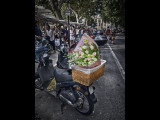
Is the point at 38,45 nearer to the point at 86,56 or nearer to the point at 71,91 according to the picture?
the point at 71,91

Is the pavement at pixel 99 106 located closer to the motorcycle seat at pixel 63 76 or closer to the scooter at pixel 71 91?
the scooter at pixel 71 91

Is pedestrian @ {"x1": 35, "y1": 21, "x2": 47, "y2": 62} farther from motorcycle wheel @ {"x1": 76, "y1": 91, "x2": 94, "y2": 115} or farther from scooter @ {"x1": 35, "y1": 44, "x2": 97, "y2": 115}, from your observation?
motorcycle wheel @ {"x1": 76, "y1": 91, "x2": 94, "y2": 115}

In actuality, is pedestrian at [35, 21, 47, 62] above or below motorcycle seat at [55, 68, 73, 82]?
above

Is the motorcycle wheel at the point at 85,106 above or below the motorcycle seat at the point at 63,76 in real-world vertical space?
below

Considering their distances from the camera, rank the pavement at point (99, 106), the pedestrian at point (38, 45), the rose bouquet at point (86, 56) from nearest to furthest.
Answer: the rose bouquet at point (86, 56), the pavement at point (99, 106), the pedestrian at point (38, 45)

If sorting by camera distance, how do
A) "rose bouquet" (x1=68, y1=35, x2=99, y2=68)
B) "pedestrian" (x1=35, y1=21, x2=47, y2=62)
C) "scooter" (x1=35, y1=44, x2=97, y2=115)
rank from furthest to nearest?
"pedestrian" (x1=35, y1=21, x2=47, y2=62)
"scooter" (x1=35, y1=44, x2=97, y2=115)
"rose bouquet" (x1=68, y1=35, x2=99, y2=68)

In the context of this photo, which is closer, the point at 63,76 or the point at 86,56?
the point at 86,56

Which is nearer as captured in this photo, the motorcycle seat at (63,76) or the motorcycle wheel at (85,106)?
the motorcycle wheel at (85,106)

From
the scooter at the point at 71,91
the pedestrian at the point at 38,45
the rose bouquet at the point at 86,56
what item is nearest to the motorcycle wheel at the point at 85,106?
the scooter at the point at 71,91

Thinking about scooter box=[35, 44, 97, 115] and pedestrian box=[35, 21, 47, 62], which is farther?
pedestrian box=[35, 21, 47, 62]

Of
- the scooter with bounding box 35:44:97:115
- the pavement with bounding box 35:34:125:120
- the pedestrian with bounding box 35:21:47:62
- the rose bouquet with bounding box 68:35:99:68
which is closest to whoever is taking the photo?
the rose bouquet with bounding box 68:35:99:68

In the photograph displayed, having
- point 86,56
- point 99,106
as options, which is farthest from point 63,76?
point 99,106

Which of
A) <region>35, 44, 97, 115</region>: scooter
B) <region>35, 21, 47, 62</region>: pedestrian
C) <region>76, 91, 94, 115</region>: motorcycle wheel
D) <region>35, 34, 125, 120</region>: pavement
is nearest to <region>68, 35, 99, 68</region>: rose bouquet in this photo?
<region>35, 44, 97, 115</region>: scooter
